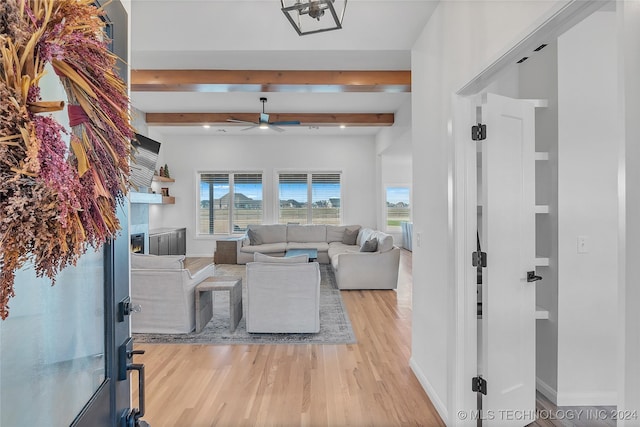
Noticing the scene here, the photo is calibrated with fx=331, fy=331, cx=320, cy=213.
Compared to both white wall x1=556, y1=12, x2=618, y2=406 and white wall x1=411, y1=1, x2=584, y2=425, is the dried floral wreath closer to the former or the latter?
white wall x1=411, y1=1, x2=584, y2=425

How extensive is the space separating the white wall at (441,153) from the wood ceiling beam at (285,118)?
13.0 feet

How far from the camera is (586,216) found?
228 centimetres

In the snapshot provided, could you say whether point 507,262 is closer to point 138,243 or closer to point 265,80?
point 265,80

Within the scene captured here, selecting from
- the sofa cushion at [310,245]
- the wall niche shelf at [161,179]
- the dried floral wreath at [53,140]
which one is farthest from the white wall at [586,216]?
the wall niche shelf at [161,179]

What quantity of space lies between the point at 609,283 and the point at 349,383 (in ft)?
6.53

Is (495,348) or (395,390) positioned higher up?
(495,348)

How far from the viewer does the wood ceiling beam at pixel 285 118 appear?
670cm

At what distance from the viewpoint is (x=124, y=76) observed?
1182mm

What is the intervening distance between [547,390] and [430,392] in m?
0.84

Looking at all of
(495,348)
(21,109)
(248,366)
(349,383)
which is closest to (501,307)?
(495,348)

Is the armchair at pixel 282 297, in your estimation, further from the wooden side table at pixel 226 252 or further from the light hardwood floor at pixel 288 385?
the wooden side table at pixel 226 252

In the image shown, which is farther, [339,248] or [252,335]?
[339,248]

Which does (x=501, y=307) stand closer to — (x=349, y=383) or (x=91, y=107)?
(x=349, y=383)

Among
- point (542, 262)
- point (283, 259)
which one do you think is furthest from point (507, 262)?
point (283, 259)
